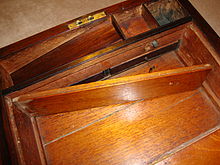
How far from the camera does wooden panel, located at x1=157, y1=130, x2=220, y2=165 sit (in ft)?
2.98

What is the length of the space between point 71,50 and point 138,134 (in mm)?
585

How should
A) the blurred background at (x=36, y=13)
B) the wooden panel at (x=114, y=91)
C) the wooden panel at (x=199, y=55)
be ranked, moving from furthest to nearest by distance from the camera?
the blurred background at (x=36, y=13), the wooden panel at (x=199, y=55), the wooden panel at (x=114, y=91)

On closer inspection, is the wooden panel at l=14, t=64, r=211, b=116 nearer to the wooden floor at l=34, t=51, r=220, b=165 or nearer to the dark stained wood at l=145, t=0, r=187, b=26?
the wooden floor at l=34, t=51, r=220, b=165

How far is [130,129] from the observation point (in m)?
1.00

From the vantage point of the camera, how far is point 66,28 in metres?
0.97

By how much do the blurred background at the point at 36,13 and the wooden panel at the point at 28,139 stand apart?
651 millimetres

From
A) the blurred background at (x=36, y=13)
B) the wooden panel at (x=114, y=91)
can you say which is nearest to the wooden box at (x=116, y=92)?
the wooden panel at (x=114, y=91)

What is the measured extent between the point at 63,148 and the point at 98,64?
1.52 feet

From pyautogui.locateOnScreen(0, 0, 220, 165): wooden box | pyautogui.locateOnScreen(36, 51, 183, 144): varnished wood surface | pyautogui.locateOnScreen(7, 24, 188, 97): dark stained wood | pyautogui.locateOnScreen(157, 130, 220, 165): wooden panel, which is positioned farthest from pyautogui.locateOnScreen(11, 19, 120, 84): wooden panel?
pyautogui.locateOnScreen(157, 130, 220, 165): wooden panel

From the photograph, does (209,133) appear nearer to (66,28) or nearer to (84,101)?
(84,101)

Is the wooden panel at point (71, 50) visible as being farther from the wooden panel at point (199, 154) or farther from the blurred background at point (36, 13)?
the wooden panel at point (199, 154)

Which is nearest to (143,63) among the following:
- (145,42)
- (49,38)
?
(145,42)

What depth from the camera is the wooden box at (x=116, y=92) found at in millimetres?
874

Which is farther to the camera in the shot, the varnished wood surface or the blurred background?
the blurred background
